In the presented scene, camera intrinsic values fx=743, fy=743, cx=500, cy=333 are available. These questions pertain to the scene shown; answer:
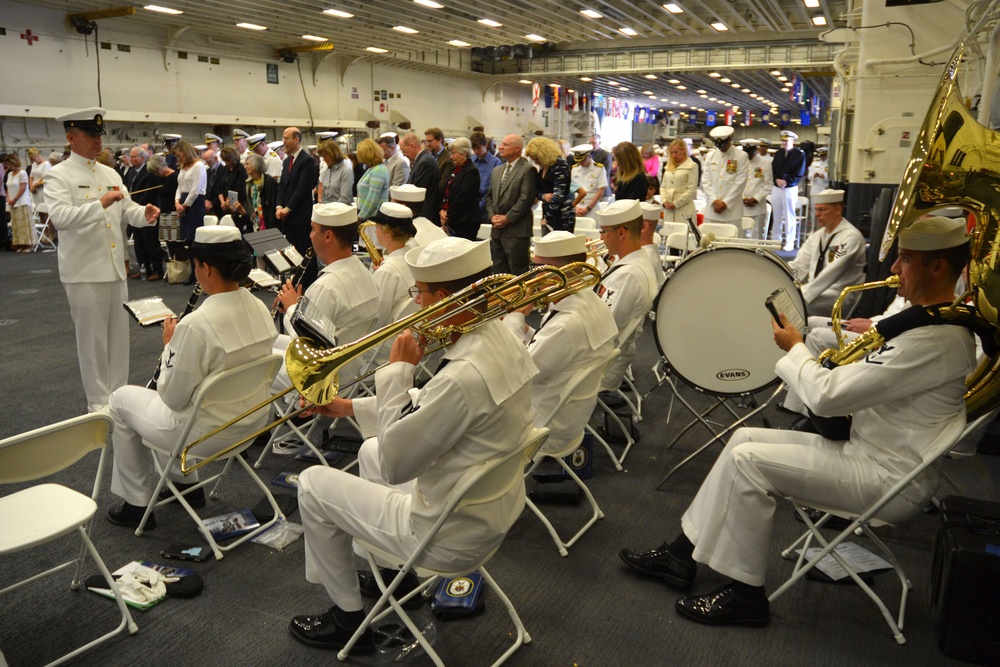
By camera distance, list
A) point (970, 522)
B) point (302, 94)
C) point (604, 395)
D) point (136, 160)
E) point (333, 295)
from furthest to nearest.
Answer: point (302, 94) < point (136, 160) < point (604, 395) < point (333, 295) < point (970, 522)

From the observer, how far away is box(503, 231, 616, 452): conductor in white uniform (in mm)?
3312

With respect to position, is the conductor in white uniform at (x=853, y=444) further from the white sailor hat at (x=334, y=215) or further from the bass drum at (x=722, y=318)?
the white sailor hat at (x=334, y=215)

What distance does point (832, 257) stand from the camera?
517 cm

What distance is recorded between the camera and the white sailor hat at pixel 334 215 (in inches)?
159

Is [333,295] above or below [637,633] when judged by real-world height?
above

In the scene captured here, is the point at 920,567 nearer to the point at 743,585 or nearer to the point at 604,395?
the point at 743,585

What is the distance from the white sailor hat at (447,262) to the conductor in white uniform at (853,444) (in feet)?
4.08

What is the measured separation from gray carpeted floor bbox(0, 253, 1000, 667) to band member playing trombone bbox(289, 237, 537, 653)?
0.49 meters

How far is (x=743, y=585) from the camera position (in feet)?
9.18

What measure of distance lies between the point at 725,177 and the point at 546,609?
7173 mm

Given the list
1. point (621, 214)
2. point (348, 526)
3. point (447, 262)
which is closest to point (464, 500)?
point (348, 526)

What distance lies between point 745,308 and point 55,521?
2.99m

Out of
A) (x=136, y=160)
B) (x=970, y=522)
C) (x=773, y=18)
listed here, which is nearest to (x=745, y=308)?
(x=970, y=522)

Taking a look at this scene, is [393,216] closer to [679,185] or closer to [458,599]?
[458,599]
